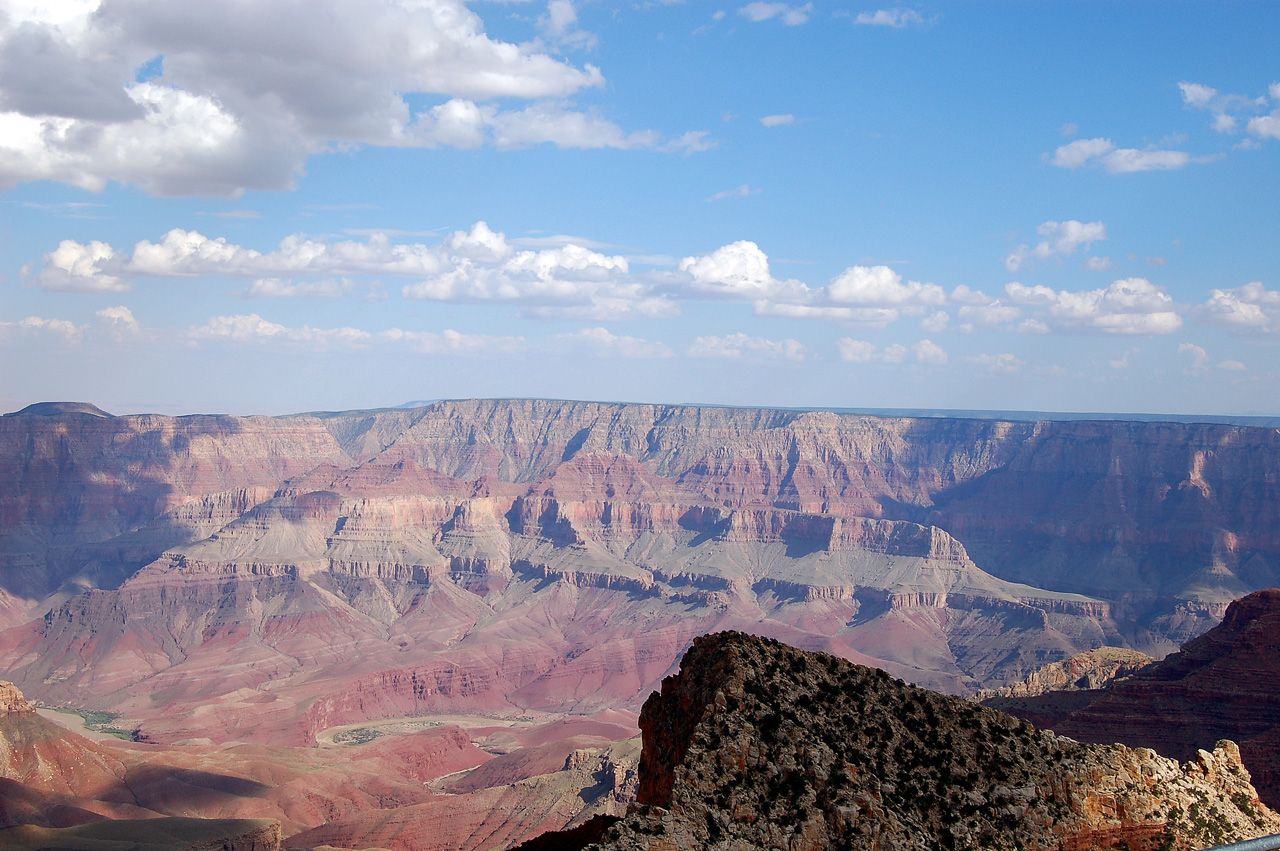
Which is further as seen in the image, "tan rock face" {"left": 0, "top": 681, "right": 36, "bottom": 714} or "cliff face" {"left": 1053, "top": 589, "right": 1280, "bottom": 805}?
"tan rock face" {"left": 0, "top": 681, "right": 36, "bottom": 714}

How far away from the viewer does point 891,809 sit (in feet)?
81.5

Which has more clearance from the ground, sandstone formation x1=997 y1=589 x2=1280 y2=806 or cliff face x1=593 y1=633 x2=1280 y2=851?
cliff face x1=593 y1=633 x2=1280 y2=851

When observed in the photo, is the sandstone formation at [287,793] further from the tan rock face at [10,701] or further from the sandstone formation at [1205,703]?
the sandstone formation at [1205,703]

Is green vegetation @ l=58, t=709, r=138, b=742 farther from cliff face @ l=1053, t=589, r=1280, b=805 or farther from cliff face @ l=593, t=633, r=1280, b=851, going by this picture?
cliff face @ l=593, t=633, r=1280, b=851

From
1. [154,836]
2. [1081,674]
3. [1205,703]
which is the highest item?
[1205,703]

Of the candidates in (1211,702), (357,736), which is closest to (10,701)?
(357,736)

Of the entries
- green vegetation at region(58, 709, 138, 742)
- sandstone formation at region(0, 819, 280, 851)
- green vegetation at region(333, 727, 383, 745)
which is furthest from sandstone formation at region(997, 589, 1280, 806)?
green vegetation at region(58, 709, 138, 742)

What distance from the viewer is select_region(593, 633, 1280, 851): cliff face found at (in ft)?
75.0

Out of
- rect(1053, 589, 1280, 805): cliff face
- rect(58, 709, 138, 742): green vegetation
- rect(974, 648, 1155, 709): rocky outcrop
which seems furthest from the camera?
rect(58, 709, 138, 742): green vegetation

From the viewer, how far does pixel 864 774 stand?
2520cm

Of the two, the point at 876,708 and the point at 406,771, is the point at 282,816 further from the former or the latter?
the point at 876,708

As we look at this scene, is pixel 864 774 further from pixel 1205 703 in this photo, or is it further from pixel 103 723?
pixel 103 723

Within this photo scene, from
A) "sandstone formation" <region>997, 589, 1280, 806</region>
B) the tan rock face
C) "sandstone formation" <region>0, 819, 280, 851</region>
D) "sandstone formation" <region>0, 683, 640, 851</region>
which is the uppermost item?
"sandstone formation" <region>997, 589, 1280, 806</region>

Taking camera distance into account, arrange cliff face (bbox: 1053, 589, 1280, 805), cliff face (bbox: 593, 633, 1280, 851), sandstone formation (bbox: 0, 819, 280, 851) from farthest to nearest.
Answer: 1. sandstone formation (bbox: 0, 819, 280, 851)
2. cliff face (bbox: 1053, 589, 1280, 805)
3. cliff face (bbox: 593, 633, 1280, 851)
